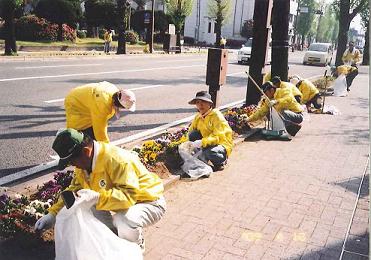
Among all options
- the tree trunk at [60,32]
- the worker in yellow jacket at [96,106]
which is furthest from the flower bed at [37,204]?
the tree trunk at [60,32]

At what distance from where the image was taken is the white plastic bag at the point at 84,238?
3.07 meters

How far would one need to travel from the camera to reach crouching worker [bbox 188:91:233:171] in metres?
6.03

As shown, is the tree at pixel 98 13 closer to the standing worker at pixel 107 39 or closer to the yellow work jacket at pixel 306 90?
the standing worker at pixel 107 39

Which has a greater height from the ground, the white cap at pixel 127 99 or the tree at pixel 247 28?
the tree at pixel 247 28

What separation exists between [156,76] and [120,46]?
1264 centimetres

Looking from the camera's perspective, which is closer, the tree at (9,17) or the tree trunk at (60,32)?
the tree at (9,17)

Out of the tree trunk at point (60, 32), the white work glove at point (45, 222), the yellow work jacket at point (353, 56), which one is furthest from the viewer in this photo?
the tree trunk at point (60, 32)

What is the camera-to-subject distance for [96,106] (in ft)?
14.4

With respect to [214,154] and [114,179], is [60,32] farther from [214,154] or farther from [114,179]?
[114,179]

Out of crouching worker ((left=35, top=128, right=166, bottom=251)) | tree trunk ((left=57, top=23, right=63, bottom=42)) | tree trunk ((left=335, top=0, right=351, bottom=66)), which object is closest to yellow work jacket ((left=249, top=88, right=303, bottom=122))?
crouching worker ((left=35, top=128, right=166, bottom=251))

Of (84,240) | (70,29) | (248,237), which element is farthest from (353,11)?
(84,240)

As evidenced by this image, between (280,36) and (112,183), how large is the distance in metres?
8.61

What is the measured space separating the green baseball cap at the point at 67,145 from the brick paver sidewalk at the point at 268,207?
Answer: 1.43 metres

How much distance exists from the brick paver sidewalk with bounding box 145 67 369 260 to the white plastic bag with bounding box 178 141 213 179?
15 centimetres
